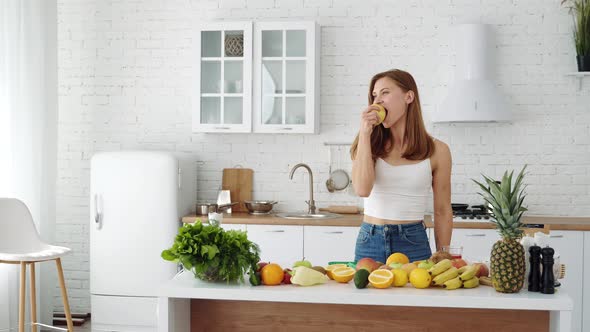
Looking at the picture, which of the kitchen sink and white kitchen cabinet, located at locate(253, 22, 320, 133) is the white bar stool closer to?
the kitchen sink

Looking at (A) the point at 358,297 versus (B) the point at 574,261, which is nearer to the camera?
(A) the point at 358,297

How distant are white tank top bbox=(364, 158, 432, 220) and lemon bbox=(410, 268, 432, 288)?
690 mm

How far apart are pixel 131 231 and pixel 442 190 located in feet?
9.92

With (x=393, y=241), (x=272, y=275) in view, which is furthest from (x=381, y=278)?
(x=393, y=241)

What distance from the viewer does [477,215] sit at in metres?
5.50

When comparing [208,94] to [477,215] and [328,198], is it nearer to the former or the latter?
[328,198]

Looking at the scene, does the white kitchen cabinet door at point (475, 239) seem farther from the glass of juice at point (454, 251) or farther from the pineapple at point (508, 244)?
the pineapple at point (508, 244)

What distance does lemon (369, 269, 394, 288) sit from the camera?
2.56m

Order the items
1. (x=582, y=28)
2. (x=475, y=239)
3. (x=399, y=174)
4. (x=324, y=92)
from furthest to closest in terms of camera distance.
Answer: (x=324, y=92)
(x=582, y=28)
(x=475, y=239)
(x=399, y=174)

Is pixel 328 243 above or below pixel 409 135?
below

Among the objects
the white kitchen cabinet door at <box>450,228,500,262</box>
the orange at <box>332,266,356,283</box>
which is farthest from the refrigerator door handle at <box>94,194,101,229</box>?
the orange at <box>332,266,356,283</box>

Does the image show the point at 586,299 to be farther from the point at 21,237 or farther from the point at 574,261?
the point at 21,237

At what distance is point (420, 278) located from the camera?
256cm

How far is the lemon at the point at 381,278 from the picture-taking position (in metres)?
2.56
